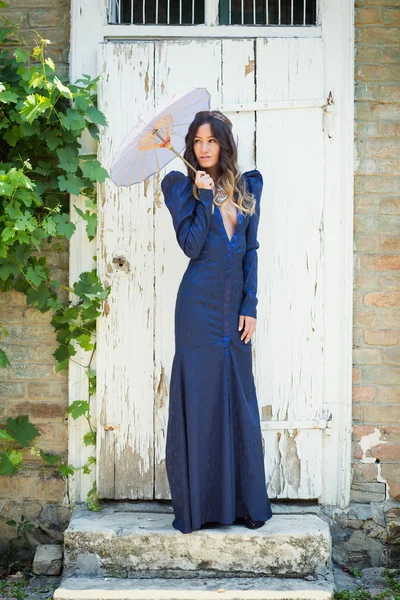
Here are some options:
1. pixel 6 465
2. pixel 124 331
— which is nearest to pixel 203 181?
pixel 124 331

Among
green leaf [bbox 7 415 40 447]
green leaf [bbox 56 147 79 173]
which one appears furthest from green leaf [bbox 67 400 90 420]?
green leaf [bbox 56 147 79 173]

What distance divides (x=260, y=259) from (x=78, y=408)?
1.13 m

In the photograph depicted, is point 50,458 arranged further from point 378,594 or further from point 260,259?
point 378,594

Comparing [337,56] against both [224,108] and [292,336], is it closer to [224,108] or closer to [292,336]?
[224,108]

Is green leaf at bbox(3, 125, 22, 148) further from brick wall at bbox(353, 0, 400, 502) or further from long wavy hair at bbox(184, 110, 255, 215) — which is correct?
brick wall at bbox(353, 0, 400, 502)

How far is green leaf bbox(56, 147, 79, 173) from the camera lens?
11.8 ft

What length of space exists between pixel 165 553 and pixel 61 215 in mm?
1613

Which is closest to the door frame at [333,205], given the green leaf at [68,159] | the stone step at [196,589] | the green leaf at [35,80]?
the green leaf at [68,159]

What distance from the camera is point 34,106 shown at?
3.36m

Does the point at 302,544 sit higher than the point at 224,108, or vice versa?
the point at 224,108

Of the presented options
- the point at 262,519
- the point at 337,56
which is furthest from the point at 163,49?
the point at 262,519

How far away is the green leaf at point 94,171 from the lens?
3551 mm

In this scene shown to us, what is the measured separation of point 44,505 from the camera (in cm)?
387

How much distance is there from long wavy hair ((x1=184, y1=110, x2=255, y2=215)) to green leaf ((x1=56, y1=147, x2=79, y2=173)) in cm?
57
